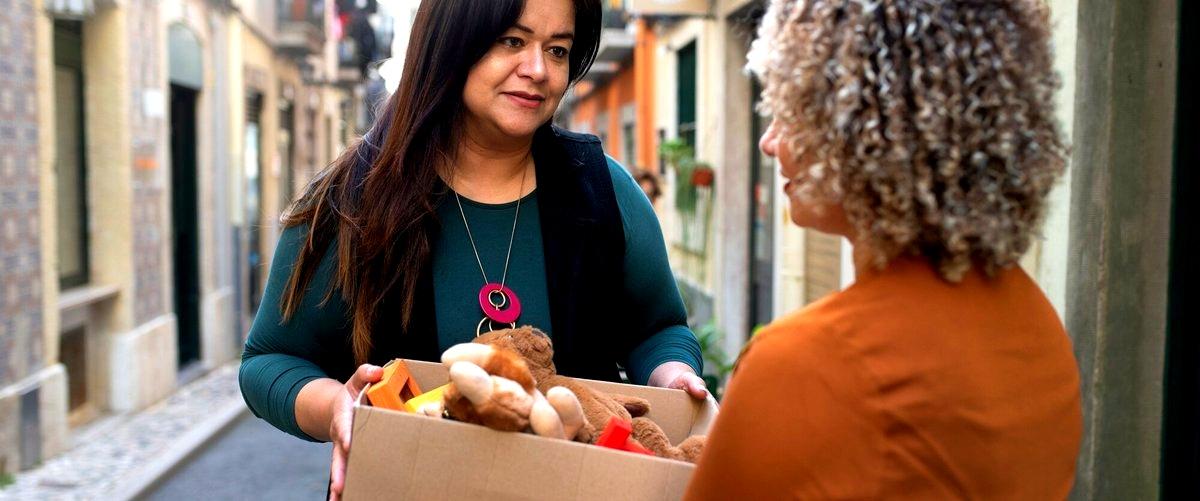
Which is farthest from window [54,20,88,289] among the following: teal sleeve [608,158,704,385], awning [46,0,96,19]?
teal sleeve [608,158,704,385]

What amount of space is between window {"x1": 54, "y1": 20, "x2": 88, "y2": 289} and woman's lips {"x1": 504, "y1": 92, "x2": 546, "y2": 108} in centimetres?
665

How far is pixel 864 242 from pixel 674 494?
0.38 metres

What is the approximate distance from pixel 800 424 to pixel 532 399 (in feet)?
1.28

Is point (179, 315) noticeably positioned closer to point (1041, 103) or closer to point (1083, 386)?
point (1083, 386)

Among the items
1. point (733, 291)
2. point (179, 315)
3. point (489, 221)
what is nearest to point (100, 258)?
point (179, 315)

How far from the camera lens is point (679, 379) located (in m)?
1.95

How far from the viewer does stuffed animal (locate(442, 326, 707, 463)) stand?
55.5 inches

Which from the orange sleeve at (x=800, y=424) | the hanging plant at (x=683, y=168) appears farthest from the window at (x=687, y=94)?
the orange sleeve at (x=800, y=424)

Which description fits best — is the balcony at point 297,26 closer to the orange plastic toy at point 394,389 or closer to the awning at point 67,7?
the awning at point 67,7

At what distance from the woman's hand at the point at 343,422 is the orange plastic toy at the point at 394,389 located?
0.02 m

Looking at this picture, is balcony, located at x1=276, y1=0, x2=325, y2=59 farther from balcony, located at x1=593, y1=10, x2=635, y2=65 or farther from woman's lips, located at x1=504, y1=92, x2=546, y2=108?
woman's lips, located at x1=504, y1=92, x2=546, y2=108

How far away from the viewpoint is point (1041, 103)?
126cm

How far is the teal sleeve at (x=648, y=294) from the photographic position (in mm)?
2240

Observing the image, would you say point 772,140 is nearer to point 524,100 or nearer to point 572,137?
point 524,100
